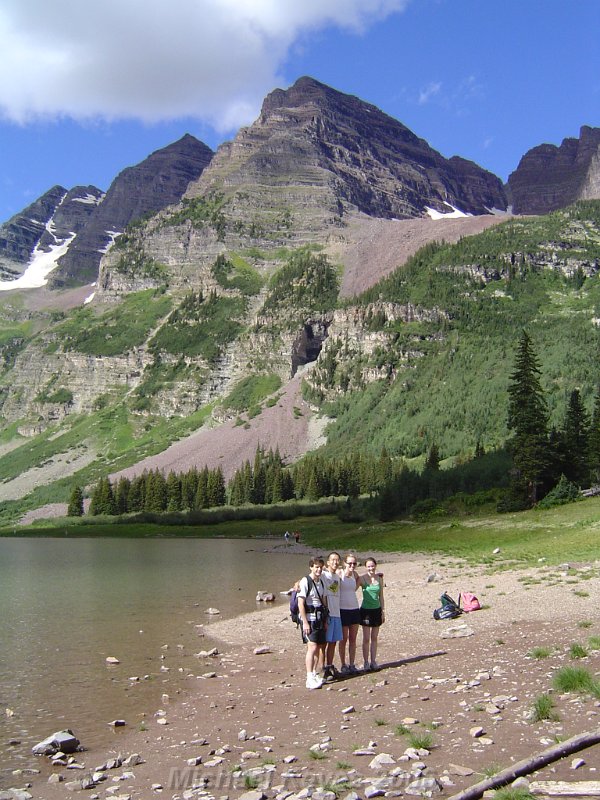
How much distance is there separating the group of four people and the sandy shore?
2.49 ft

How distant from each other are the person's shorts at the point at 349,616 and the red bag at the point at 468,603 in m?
8.55

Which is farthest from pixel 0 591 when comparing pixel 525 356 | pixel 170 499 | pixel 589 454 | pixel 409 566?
pixel 170 499

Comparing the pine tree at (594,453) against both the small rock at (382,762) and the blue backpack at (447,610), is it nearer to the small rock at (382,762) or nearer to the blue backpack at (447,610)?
the blue backpack at (447,610)

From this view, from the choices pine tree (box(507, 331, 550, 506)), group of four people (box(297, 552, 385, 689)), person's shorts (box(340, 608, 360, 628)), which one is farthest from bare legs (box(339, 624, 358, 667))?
pine tree (box(507, 331, 550, 506))

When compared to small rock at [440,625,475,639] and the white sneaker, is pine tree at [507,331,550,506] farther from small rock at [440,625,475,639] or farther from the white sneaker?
the white sneaker

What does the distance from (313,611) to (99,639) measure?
48.2ft

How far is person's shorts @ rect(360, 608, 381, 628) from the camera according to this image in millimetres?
21031

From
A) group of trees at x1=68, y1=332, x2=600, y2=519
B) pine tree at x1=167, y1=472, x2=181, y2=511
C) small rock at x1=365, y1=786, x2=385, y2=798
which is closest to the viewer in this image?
small rock at x1=365, y1=786, x2=385, y2=798

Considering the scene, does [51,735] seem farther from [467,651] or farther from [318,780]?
[467,651]

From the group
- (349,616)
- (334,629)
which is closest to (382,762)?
(334,629)

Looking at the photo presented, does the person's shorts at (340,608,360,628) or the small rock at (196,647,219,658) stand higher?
the person's shorts at (340,608,360,628)

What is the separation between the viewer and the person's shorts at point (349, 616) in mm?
20750

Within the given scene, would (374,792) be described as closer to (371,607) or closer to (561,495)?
(371,607)

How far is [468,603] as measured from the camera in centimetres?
2794
